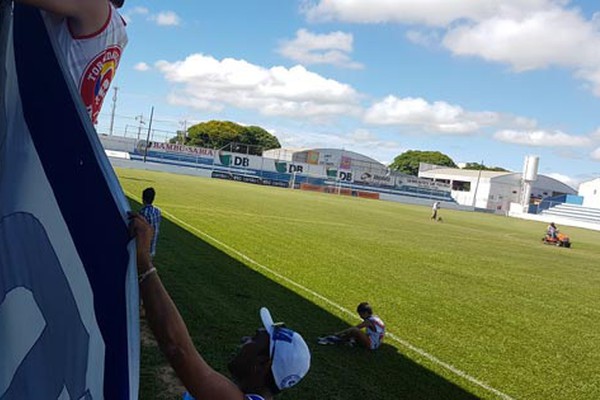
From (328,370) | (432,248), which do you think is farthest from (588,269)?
(328,370)

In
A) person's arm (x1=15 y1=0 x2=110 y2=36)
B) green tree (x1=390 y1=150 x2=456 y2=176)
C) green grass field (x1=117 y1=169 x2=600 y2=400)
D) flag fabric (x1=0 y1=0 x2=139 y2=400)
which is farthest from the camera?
green tree (x1=390 y1=150 x2=456 y2=176)

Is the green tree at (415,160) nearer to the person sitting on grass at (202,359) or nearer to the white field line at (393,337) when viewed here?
the white field line at (393,337)

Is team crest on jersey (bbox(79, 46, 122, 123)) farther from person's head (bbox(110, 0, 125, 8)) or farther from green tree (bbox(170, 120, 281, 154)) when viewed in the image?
green tree (bbox(170, 120, 281, 154))

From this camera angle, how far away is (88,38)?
185 centimetres

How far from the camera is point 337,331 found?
788 cm

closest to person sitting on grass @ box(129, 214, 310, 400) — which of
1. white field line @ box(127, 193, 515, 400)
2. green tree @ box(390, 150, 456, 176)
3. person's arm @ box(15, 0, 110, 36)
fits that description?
person's arm @ box(15, 0, 110, 36)

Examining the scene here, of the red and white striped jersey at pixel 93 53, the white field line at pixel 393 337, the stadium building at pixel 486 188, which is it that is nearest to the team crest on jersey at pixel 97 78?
the red and white striped jersey at pixel 93 53

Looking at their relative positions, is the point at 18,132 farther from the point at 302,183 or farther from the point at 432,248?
the point at 302,183

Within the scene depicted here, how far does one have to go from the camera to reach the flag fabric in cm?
180

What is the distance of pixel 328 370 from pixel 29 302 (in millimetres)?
4844

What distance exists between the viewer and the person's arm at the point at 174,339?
6.47ft

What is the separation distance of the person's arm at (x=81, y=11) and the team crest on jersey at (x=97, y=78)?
0.41 ft

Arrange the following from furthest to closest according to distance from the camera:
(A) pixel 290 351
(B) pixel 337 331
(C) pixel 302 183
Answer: (C) pixel 302 183
(B) pixel 337 331
(A) pixel 290 351

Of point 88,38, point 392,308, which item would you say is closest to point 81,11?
point 88,38
